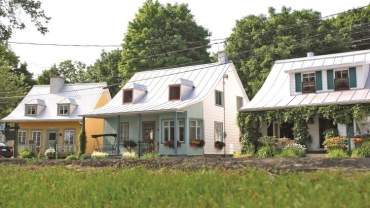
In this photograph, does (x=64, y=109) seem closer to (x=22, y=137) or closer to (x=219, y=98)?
(x=22, y=137)

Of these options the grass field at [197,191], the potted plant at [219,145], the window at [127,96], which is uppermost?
the window at [127,96]

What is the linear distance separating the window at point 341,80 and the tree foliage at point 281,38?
12629 mm

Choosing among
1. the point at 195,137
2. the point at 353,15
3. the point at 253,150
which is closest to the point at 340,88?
the point at 253,150

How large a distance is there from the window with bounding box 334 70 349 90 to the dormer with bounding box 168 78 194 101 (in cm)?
1039

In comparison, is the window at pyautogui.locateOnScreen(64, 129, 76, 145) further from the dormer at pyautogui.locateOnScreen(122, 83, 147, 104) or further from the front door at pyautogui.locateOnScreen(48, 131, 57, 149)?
the dormer at pyautogui.locateOnScreen(122, 83, 147, 104)

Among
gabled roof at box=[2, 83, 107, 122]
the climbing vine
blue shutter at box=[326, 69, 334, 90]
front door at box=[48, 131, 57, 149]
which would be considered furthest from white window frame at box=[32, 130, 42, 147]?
blue shutter at box=[326, 69, 334, 90]

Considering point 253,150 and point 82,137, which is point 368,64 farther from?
point 82,137

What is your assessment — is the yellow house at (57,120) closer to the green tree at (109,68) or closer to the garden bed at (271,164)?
the green tree at (109,68)

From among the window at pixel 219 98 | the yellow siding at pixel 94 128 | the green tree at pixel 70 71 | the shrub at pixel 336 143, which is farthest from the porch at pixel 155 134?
the green tree at pixel 70 71

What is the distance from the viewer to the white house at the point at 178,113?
31.2 m

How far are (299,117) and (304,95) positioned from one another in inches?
74.1

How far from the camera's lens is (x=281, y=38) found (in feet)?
133

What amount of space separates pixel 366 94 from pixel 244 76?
18341 millimetres

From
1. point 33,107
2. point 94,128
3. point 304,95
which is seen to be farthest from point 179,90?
point 33,107
